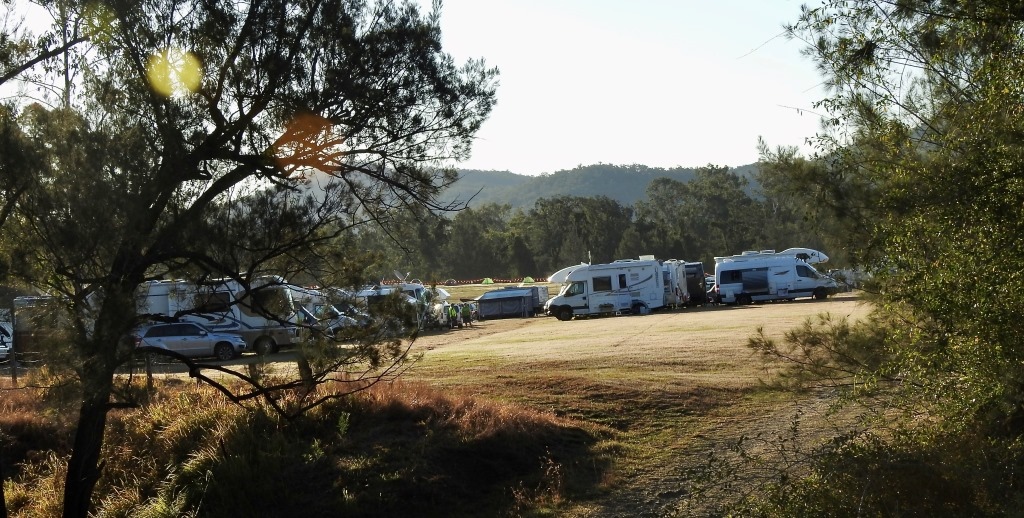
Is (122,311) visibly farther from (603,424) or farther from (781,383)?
(603,424)

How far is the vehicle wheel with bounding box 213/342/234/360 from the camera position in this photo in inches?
1080

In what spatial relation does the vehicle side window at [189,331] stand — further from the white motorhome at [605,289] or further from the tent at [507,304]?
the tent at [507,304]

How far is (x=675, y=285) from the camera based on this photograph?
44.5 m

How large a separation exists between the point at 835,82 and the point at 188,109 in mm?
5685

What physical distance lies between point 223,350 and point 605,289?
→ 18752 millimetres

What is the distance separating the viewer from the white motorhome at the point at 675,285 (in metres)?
43.7

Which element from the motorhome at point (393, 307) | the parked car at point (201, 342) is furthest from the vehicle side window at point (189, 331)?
the motorhome at point (393, 307)

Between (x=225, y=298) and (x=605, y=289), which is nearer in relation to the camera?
(x=225, y=298)

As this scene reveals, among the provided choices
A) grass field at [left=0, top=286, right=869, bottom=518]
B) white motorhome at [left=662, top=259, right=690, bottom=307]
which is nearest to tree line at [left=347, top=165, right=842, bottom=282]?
white motorhome at [left=662, top=259, right=690, bottom=307]

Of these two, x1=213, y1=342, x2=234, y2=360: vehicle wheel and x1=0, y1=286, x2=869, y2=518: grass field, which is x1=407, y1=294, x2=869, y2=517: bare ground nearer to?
x1=0, y1=286, x2=869, y2=518: grass field

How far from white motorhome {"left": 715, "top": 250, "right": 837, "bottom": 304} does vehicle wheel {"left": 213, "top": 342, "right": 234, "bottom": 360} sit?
2469cm

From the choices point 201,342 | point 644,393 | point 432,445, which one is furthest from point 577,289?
point 432,445

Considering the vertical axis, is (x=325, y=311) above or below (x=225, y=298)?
below

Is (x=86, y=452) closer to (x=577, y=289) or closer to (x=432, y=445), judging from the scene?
(x=432, y=445)
